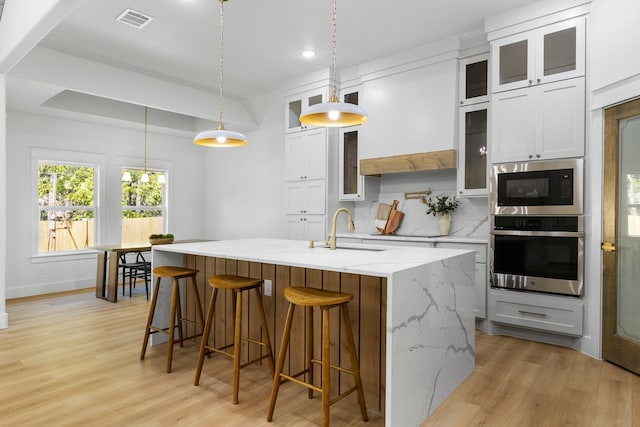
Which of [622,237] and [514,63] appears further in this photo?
[514,63]

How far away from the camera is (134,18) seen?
142 inches

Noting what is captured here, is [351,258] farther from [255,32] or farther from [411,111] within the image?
[255,32]

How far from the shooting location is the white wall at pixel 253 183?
6.03 meters

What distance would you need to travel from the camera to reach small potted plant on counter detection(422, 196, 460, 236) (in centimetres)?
439

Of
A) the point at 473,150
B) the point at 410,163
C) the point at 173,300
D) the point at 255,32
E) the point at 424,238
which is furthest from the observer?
the point at 410,163

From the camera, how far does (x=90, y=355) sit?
3188 millimetres

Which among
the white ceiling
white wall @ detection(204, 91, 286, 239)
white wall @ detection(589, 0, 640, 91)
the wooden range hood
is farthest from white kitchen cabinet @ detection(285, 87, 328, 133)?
white wall @ detection(589, 0, 640, 91)

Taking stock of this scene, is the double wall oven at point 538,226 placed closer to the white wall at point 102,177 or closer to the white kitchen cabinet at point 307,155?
the white kitchen cabinet at point 307,155

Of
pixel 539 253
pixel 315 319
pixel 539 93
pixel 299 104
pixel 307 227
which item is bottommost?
pixel 315 319

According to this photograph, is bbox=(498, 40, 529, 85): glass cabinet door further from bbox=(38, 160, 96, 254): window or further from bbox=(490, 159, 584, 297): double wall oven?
bbox=(38, 160, 96, 254): window

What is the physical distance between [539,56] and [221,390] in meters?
3.70

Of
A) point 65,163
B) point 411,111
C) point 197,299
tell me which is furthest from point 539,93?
point 65,163

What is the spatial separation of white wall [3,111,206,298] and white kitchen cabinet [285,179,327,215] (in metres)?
2.66

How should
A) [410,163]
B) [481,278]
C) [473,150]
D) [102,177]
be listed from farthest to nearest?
[102,177], [410,163], [473,150], [481,278]
